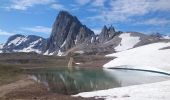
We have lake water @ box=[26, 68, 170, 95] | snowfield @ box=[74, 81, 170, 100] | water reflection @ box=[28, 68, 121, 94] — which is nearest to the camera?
snowfield @ box=[74, 81, 170, 100]

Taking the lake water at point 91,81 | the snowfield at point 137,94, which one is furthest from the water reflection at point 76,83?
the snowfield at point 137,94

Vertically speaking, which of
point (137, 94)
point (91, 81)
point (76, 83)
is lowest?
point (91, 81)

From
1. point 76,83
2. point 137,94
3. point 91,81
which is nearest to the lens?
point 137,94

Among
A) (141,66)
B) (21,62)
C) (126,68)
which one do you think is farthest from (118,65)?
(21,62)

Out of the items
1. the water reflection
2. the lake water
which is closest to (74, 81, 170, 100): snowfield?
the lake water

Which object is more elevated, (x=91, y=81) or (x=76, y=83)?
(x=76, y=83)

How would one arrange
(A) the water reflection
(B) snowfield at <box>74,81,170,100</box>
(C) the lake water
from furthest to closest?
1. (C) the lake water
2. (A) the water reflection
3. (B) snowfield at <box>74,81,170,100</box>

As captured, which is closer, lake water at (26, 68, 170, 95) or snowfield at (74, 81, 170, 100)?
snowfield at (74, 81, 170, 100)

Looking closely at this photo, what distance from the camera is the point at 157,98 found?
36.7 metres

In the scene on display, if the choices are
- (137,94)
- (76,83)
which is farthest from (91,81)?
(137,94)

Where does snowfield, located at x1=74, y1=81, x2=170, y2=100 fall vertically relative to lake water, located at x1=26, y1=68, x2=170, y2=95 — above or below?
above

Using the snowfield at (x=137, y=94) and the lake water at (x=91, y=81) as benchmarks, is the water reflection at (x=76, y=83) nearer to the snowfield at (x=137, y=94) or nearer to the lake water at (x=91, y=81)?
the lake water at (x=91, y=81)

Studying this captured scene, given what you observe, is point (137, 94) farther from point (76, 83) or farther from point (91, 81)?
point (91, 81)

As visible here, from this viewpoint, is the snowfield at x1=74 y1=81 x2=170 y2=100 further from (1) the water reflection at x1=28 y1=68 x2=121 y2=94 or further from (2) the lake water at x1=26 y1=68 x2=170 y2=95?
(1) the water reflection at x1=28 y1=68 x2=121 y2=94
